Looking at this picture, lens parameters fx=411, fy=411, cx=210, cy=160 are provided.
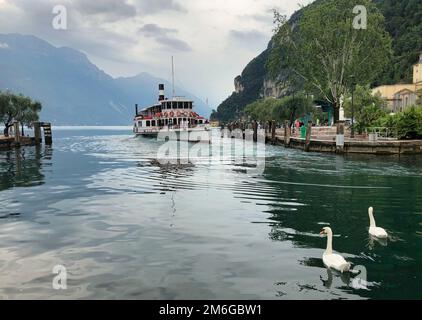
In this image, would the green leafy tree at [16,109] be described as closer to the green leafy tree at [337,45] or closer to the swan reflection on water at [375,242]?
the green leafy tree at [337,45]

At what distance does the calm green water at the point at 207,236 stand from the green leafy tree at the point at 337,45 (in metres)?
30.1

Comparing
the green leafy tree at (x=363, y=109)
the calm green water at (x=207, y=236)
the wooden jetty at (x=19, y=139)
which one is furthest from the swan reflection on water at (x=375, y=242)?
the wooden jetty at (x=19, y=139)

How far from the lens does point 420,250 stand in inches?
417

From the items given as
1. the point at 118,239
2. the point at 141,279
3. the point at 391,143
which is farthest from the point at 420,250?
the point at 391,143

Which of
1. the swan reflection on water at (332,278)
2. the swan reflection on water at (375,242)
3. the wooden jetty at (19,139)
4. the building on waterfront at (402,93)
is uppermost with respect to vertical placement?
the building on waterfront at (402,93)

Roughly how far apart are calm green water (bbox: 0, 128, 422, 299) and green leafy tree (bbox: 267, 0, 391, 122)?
30079 millimetres

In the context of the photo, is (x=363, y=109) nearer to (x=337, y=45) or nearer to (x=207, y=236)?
(x=337, y=45)

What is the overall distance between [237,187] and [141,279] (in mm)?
12326

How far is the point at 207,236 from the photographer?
39.5ft

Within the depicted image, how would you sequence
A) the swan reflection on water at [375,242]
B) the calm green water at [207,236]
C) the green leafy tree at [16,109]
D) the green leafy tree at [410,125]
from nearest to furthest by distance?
the calm green water at [207,236] → the swan reflection on water at [375,242] → the green leafy tree at [410,125] → the green leafy tree at [16,109]

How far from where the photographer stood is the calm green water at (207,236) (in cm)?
837

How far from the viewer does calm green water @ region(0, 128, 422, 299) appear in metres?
8.37

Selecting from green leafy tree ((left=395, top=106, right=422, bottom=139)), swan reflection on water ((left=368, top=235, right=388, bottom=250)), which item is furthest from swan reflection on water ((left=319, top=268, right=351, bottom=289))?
green leafy tree ((left=395, top=106, right=422, bottom=139))
